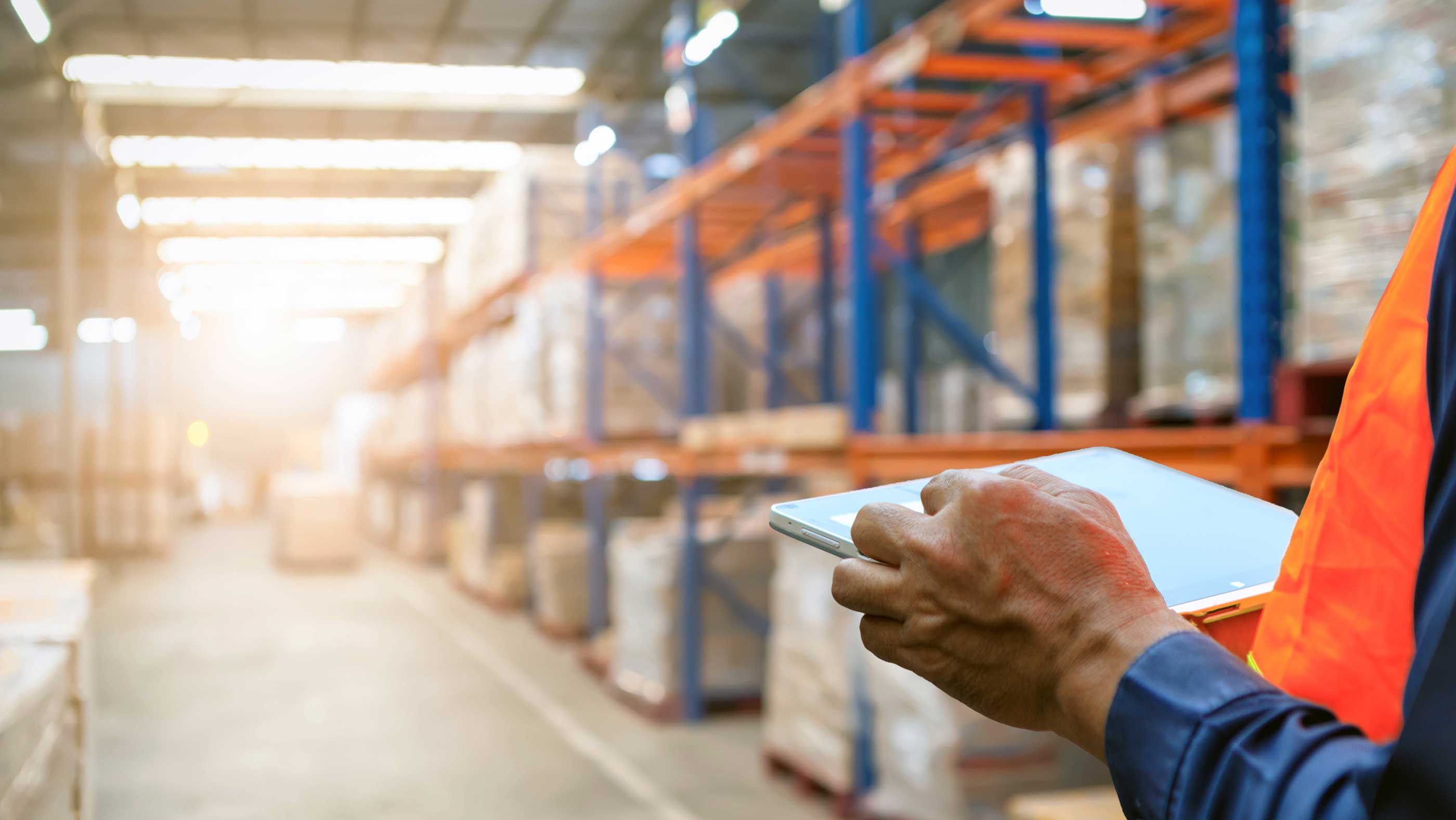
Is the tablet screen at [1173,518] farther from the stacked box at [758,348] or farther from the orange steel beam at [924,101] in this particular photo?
the stacked box at [758,348]

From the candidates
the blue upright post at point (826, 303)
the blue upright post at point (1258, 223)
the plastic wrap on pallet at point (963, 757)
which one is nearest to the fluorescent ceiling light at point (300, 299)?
the blue upright post at point (826, 303)

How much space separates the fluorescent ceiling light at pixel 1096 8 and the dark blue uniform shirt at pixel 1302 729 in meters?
5.88

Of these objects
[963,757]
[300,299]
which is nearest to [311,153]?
[300,299]

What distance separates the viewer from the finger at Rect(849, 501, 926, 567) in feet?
3.29

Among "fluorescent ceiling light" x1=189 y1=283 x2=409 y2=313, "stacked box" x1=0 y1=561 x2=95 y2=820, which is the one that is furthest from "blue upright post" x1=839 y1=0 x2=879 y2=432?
"fluorescent ceiling light" x1=189 y1=283 x2=409 y2=313

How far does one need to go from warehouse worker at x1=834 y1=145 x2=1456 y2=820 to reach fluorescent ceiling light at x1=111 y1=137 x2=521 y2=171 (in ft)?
53.1

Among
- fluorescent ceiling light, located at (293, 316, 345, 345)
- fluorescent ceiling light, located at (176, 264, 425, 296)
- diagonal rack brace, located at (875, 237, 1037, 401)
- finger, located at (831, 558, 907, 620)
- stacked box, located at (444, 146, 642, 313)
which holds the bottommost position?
finger, located at (831, 558, 907, 620)

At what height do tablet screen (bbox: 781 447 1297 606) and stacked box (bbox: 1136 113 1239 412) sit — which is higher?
stacked box (bbox: 1136 113 1239 412)

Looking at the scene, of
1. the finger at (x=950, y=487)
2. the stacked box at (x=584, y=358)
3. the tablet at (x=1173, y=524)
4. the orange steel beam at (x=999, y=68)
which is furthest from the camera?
the stacked box at (x=584, y=358)

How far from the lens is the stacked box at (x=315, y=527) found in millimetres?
14125

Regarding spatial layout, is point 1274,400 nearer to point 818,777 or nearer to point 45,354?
point 818,777

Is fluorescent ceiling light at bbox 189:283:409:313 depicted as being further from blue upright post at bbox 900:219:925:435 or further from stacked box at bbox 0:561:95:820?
stacked box at bbox 0:561:95:820

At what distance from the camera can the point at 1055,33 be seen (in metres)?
4.10

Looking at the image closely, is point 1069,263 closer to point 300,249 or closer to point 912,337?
point 912,337
